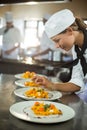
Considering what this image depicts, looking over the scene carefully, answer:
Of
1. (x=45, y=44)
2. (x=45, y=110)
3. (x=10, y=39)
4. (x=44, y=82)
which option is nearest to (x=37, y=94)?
(x=44, y=82)

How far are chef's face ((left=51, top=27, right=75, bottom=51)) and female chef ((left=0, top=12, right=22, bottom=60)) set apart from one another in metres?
4.97

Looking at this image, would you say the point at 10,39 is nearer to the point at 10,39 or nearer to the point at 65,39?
the point at 10,39

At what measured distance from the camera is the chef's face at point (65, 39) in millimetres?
1910

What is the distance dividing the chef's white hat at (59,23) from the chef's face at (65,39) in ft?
0.11

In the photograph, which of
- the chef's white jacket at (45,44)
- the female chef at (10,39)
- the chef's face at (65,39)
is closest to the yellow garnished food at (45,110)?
the chef's face at (65,39)

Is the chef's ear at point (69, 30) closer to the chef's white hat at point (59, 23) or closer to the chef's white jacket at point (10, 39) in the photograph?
the chef's white hat at point (59, 23)

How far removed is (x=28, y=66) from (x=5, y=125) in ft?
13.2

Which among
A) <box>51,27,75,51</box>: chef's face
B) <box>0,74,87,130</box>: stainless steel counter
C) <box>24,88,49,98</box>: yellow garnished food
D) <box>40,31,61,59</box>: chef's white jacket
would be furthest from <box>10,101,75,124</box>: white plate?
<box>40,31,61,59</box>: chef's white jacket

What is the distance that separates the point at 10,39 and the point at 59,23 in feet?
16.4

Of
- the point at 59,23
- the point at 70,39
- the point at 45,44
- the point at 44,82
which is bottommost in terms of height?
the point at 45,44

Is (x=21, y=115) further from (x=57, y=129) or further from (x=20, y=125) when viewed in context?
(x=57, y=129)

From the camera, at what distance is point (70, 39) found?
75.7 inches

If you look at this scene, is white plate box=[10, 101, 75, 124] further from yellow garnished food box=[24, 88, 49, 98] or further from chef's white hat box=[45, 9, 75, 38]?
chef's white hat box=[45, 9, 75, 38]

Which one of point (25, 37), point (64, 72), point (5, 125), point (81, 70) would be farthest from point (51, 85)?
point (25, 37)
